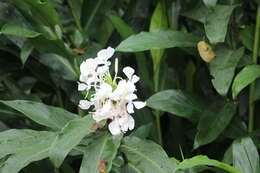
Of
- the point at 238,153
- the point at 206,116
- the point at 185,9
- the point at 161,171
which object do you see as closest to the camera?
the point at 161,171

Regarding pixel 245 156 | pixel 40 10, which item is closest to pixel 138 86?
pixel 40 10

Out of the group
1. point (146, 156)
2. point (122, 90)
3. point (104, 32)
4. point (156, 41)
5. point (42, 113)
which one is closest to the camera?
point (122, 90)

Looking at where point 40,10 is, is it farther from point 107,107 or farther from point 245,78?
point 245,78

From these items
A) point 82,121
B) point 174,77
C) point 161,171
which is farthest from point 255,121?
point 82,121

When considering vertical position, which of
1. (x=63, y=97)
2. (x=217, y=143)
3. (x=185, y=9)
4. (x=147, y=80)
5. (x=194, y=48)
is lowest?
(x=217, y=143)

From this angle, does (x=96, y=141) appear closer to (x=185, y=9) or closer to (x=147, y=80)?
(x=147, y=80)

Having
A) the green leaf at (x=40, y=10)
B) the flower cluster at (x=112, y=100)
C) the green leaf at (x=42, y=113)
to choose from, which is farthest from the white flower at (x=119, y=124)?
the green leaf at (x=40, y=10)

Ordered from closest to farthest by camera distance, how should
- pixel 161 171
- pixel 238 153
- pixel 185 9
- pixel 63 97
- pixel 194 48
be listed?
pixel 161 171 → pixel 238 153 → pixel 194 48 → pixel 185 9 → pixel 63 97
